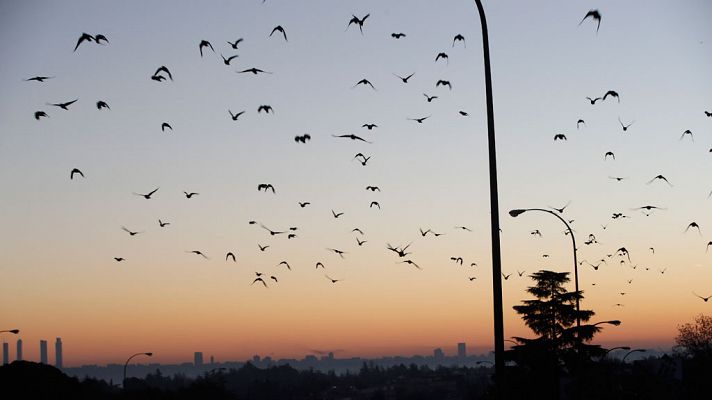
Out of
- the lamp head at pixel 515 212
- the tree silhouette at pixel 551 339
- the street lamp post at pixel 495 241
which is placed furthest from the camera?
the tree silhouette at pixel 551 339

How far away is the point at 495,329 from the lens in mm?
19531

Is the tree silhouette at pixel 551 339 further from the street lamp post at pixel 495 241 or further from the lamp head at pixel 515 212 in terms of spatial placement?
the street lamp post at pixel 495 241

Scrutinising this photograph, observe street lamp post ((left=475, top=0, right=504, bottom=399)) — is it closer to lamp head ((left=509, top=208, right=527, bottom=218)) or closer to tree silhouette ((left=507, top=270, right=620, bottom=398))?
lamp head ((left=509, top=208, right=527, bottom=218))

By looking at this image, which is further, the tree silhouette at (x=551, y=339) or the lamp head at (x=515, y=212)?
the tree silhouette at (x=551, y=339)

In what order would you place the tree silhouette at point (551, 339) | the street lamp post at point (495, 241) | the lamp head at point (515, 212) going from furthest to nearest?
the tree silhouette at point (551, 339)
the lamp head at point (515, 212)
the street lamp post at point (495, 241)

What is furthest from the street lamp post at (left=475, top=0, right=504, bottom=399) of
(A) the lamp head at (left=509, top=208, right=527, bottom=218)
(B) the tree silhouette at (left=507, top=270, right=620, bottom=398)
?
(B) the tree silhouette at (left=507, top=270, right=620, bottom=398)

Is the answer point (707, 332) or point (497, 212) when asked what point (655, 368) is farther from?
point (707, 332)

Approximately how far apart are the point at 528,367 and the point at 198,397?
48884mm

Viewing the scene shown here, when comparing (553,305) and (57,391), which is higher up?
(553,305)

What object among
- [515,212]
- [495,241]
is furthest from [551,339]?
[495,241]

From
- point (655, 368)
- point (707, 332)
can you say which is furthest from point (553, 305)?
point (707, 332)

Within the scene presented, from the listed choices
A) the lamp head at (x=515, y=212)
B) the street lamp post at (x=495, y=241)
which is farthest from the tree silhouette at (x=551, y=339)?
the street lamp post at (x=495, y=241)

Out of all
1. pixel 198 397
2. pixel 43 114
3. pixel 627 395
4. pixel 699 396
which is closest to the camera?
pixel 43 114

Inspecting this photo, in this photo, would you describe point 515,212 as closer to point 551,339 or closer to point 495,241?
point 495,241
